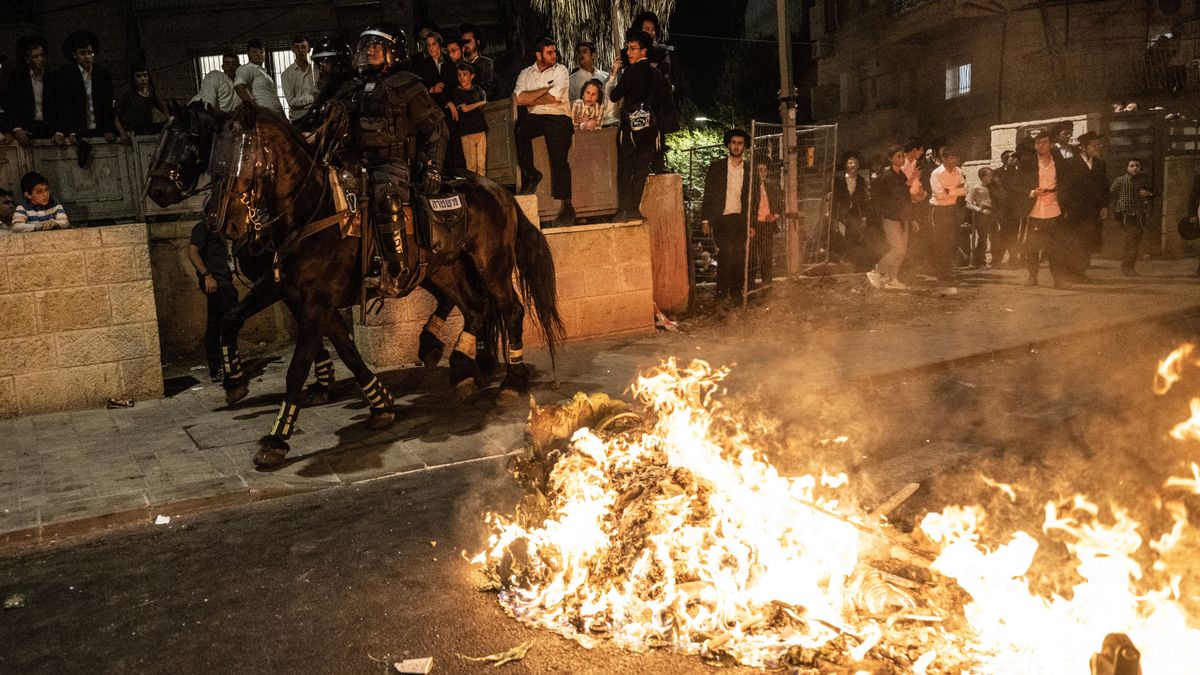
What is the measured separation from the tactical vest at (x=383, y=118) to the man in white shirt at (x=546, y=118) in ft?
11.3

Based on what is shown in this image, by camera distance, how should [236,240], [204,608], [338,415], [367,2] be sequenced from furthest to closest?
[367,2] → [338,415] → [236,240] → [204,608]

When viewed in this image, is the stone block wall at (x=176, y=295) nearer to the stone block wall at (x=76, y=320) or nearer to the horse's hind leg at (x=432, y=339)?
the stone block wall at (x=76, y=320)

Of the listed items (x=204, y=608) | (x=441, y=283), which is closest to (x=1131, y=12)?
(x=441, y=283)

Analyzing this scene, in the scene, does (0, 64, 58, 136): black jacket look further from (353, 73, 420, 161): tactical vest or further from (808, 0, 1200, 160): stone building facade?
(808, 0, 1200, 160): stone building facade

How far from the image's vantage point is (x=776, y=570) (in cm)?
431

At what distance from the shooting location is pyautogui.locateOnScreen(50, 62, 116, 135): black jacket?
457 inches

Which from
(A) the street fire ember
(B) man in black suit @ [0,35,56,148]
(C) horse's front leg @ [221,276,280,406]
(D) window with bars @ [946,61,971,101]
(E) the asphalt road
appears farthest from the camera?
(D) window with bars @ [946,61,971,101]

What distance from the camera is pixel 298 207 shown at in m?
7.54

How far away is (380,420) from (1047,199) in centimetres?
1131

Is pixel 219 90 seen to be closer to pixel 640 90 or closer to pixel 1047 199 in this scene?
pixel 640 90

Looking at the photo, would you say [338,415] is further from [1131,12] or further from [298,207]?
[1131,12]

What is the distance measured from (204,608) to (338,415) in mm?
3914

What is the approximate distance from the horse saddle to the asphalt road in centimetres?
226

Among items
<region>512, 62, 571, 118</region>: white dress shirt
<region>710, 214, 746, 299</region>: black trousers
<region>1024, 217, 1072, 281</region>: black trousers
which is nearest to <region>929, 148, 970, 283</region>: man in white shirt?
<region>1024, 217, 1072, 281</region>: black trousers
